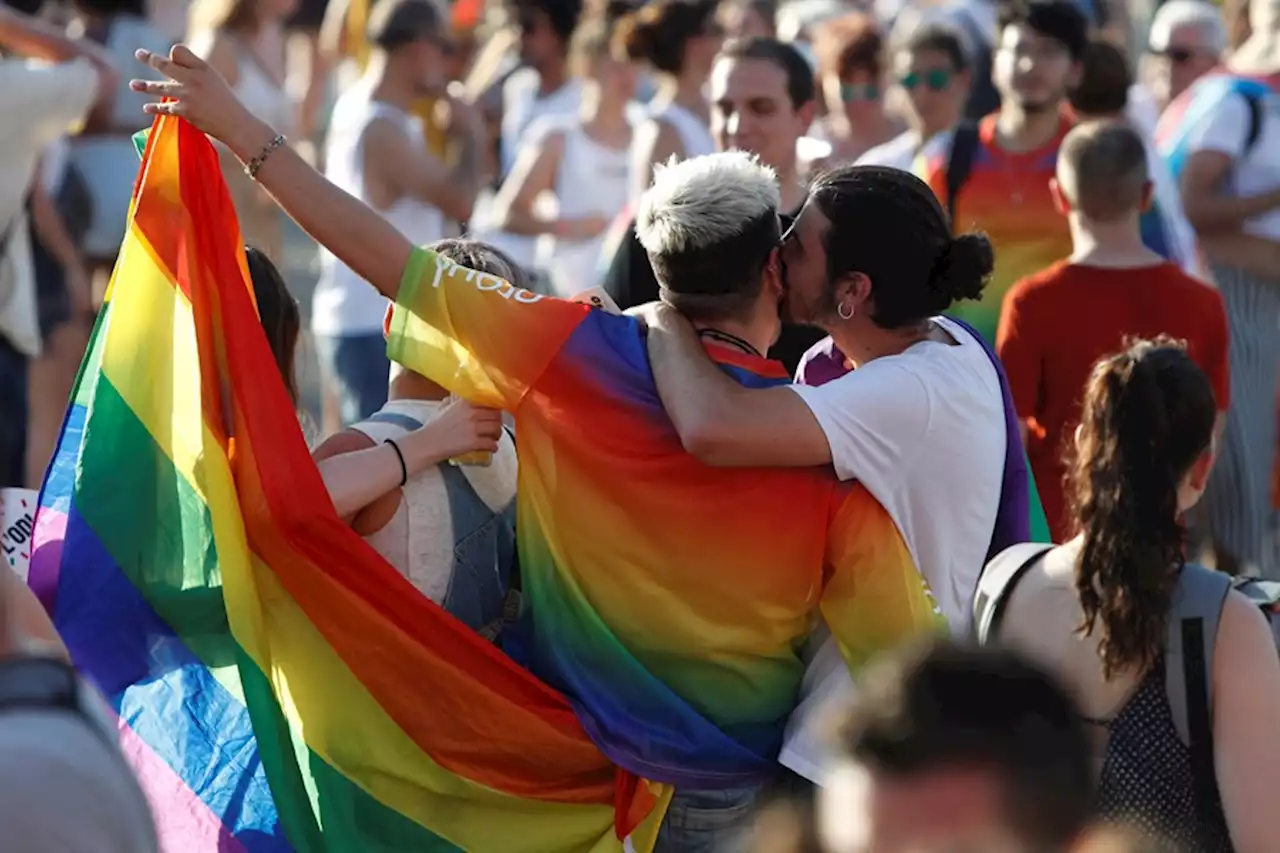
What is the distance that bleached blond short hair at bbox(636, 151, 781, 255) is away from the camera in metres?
3.13

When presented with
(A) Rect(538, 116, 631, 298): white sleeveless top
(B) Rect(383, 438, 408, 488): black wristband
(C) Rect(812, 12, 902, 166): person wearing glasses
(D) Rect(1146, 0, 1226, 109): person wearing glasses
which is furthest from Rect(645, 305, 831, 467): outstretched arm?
(D) Rect(1146, 0, 1226, 109): person wearing glasses

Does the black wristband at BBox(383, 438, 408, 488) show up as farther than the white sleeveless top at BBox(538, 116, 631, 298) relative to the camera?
No

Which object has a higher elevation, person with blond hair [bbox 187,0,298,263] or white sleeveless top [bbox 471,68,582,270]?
person with blond hair [bbox 187,0,298,263]

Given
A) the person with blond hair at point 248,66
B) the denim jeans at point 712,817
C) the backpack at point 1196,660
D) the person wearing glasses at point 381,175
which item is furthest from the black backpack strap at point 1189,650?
the person with blond hair at point 248,66

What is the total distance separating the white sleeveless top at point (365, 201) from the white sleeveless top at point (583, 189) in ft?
3.36

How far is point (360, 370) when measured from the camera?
691 centimetres

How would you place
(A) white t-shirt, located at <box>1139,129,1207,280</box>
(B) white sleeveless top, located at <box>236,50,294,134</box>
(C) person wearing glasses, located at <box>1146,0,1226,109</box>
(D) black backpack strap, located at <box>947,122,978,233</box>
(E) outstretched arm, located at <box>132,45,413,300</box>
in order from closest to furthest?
(E) outstretched arm, located at <box>132,45,413,300</box> < (A) white t-shirt, located at <box>1139,129,1207,280</box> < (D) black backpack strap, located at <box>947,122,978,233</box> < (B) white sleeveless top, located at <box>236,50,294,134</box> < (C) person wearing glasses, located at <box>1146,0,1226,109</box>

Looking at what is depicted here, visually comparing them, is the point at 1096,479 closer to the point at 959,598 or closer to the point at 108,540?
the point at 959,598

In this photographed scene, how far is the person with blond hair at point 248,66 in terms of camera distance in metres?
7.06

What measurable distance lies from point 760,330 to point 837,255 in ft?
0.55

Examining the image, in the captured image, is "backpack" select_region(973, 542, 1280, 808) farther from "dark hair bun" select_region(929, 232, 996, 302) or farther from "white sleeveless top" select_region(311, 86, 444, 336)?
"white sleeveless top" select_region(311, 86, 444, 336)

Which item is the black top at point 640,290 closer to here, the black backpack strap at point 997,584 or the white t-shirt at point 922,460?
the white t-shirt at point 922,460

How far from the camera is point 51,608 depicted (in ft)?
11.0

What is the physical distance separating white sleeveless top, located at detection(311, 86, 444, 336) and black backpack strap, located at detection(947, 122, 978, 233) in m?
1.73
